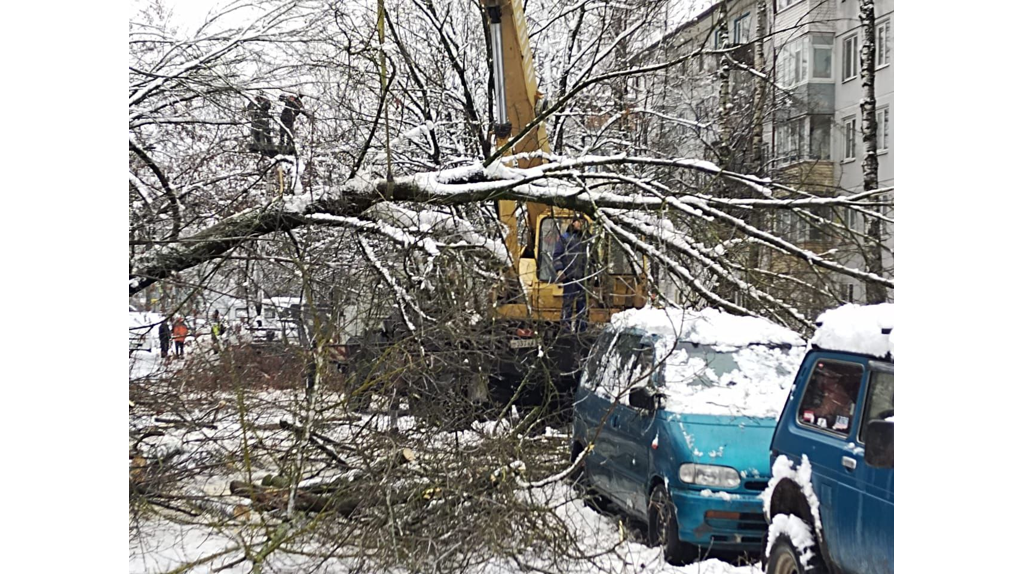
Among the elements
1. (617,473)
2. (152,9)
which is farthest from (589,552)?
(152,9)

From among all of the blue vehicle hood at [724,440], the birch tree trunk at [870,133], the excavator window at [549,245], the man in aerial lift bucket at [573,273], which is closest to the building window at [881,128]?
the birch tree trunk at [870,133]

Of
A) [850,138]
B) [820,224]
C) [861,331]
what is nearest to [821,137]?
[850,138]

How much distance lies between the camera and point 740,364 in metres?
3.58

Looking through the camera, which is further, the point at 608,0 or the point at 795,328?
the point at 608,0

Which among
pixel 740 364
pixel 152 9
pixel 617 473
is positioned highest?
pixel 152 9

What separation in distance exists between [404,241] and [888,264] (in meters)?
2.48

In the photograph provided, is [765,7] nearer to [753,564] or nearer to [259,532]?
[753,564]

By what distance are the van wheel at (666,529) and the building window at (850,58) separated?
5.88ft

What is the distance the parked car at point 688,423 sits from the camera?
3.19 m

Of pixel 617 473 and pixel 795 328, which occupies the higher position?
pixel 795 328

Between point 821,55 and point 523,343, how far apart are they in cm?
216

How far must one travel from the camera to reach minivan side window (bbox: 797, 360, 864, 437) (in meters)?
2.55

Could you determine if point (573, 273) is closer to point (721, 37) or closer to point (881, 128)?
point (721, 37)
